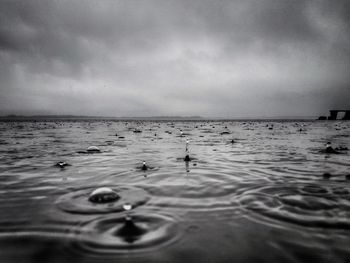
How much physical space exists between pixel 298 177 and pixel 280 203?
2.68 m

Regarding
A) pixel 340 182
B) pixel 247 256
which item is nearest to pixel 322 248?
pixel 247 256

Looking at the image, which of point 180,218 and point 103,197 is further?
point 103,197

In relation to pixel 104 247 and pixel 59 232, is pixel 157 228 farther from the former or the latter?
pixel 59 232

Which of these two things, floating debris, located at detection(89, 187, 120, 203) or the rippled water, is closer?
the rippled water

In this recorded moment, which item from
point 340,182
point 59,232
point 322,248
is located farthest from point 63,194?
point 340,182

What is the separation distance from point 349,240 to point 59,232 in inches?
161

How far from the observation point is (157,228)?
387 centimetres

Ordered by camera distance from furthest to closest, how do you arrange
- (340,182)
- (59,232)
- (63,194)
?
(340,182)
(63,194)
(59,232)

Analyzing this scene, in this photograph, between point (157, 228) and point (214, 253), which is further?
point (157, 228)

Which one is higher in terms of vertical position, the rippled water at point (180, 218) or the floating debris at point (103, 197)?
the floating debris at point (103, 197)

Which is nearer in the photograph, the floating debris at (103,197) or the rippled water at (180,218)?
the rippled water at (180,218)

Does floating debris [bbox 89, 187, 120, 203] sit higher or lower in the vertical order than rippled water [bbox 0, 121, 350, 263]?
higher

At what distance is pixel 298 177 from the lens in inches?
283

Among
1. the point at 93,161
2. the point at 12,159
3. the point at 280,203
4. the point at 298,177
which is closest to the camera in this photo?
the point at 280,203
